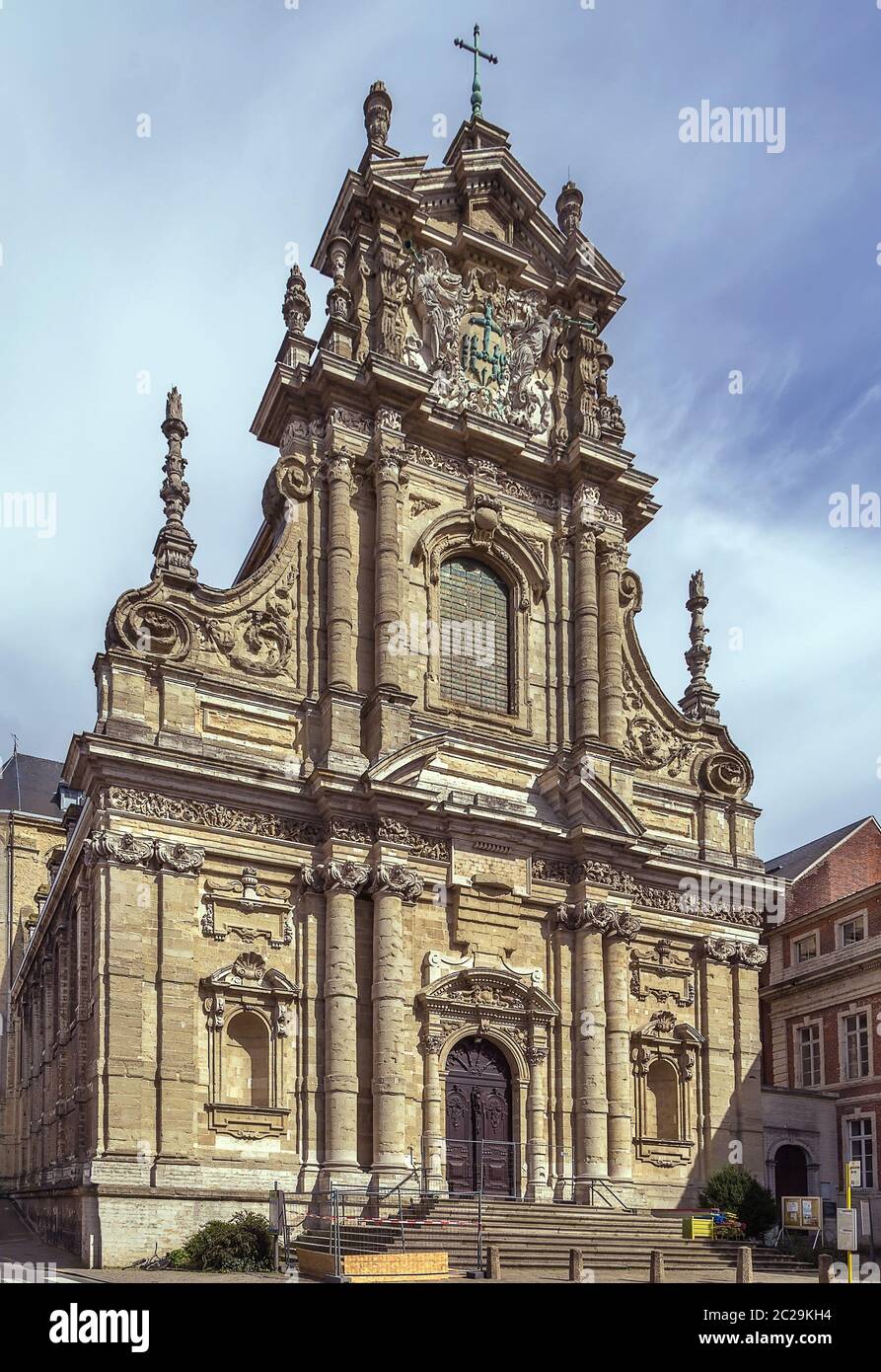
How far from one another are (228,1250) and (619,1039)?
33.5 feet

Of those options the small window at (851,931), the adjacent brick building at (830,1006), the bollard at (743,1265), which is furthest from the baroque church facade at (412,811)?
the bollard at (743,1265)

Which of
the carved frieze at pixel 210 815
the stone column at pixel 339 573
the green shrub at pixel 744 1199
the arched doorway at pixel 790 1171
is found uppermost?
the stone column at pixel 339 573

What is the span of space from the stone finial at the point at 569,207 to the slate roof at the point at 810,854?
21.0m

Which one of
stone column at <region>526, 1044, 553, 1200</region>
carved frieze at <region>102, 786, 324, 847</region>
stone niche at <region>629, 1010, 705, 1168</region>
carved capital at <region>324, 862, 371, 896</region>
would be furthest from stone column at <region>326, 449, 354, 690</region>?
stone niche at <region>629, 1010, 705, 1168</region>

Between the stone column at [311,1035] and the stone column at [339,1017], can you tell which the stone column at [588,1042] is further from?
the stone column at [311,1035]

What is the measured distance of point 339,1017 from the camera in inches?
985

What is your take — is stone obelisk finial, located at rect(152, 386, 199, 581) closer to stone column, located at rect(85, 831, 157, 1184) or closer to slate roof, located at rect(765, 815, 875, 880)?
stone column, located at rect(85, 831, 157, 1184)

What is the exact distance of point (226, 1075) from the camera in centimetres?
2425

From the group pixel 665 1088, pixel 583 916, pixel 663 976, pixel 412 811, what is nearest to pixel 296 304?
pixel 412 811

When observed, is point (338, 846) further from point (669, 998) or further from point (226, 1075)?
point (669, 998)

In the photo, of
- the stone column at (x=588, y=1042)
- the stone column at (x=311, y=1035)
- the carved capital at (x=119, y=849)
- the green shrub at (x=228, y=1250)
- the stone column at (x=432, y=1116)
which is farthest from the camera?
the stone column at (x=588, y=1042)

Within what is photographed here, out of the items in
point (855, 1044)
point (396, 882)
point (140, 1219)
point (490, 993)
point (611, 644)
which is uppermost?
point (611, 644)

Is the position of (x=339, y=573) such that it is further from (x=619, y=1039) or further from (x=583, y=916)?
(x=619, y=1039)

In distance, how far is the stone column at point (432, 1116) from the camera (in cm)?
2503
